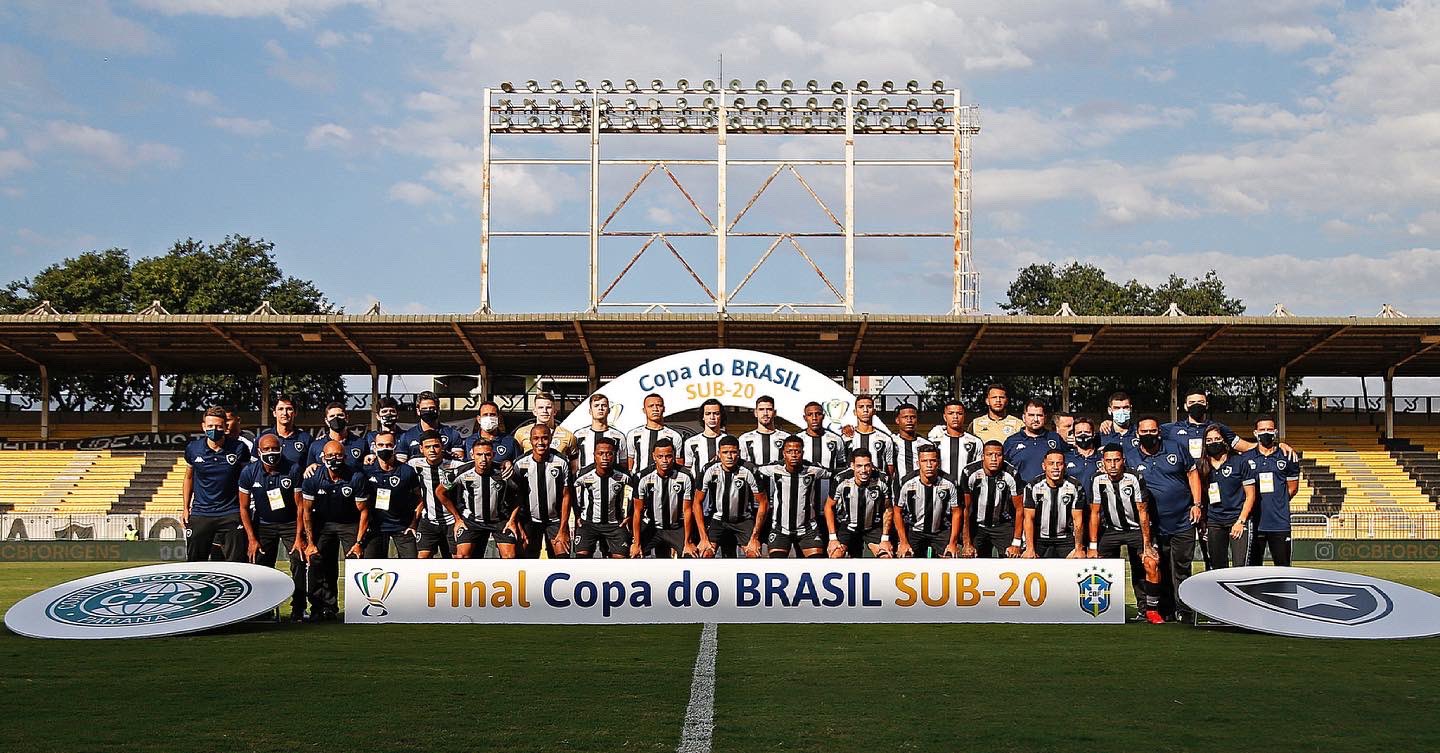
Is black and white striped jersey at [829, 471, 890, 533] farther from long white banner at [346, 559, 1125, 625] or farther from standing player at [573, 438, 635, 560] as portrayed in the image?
standing player at [573, 438, 635, 560]

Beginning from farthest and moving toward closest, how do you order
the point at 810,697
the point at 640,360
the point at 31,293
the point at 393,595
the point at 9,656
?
the point at 31,293, the point at 640,360, the point at 393,595, the point at 9,656, the point at 810,697

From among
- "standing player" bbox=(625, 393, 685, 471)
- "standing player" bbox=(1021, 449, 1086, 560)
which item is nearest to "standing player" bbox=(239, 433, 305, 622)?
"standing player" bbox=(625, 393, 685, 471)

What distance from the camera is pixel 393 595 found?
9.45m

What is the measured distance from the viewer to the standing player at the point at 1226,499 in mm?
10109

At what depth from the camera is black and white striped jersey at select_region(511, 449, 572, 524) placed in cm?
1069

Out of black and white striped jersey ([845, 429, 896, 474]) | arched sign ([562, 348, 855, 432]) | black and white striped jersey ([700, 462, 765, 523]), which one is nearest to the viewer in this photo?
black and white striped jersey ([700, 462, 765, 523])

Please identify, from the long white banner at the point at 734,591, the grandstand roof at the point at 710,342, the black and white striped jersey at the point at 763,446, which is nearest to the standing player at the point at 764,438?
the black and white striped jersey at the point at 763,446

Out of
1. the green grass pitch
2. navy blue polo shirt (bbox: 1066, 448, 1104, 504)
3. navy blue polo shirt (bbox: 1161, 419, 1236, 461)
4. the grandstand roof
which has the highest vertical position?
the grandstand roof

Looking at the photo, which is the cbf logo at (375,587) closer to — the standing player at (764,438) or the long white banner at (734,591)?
the long white banner at (734,591)

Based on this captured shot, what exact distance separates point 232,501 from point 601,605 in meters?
3.39

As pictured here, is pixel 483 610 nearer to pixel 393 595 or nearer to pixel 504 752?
pixel 393 595

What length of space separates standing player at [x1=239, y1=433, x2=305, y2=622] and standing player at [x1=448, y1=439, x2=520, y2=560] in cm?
124

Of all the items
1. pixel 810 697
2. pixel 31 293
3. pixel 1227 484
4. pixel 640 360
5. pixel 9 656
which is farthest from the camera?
pixel 31 293

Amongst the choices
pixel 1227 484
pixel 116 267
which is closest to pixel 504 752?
pixel 1227 484
